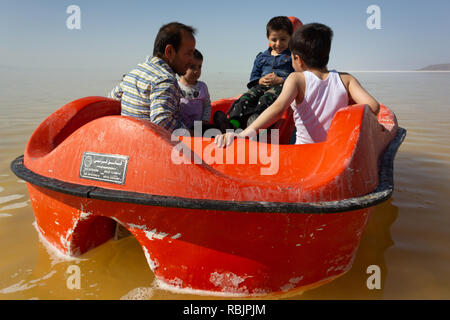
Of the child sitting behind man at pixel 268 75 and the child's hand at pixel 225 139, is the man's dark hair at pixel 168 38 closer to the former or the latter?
the child's hand at pixel 225 139

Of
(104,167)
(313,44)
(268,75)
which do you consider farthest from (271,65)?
(104,167)

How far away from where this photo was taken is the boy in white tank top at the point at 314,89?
1858 mm

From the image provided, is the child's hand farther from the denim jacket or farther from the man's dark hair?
the denim jacket

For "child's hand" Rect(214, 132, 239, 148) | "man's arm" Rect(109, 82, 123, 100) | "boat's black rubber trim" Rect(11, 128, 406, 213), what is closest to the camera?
"boat's black rubber trim" Rect(11, 128, 406, 213)

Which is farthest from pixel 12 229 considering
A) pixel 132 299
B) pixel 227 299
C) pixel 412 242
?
pixel 412 242

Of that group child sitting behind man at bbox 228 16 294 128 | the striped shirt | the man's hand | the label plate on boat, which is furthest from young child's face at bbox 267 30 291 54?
the label plate on boat

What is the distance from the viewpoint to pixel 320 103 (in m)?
1.96

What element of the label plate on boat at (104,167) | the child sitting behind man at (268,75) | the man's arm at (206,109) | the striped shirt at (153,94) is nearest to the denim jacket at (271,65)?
the child sitting behind man at (268,75)

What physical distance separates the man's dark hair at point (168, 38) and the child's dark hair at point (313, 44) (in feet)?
2.10

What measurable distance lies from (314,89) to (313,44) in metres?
0.24

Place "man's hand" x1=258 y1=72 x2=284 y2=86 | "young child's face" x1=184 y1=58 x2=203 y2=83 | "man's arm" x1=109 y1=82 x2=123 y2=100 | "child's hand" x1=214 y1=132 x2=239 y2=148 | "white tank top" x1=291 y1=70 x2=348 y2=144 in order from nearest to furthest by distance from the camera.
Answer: "child's hand" x1=214 y1=132 x2=239 y2=148 → "white tank top" x1=291 y1=70 x2=348 y2=144 → "man's arm" x1=109 y1=82 x2=123 y2=100 → "man's hand" x1=258 y1=72 x2=284 y2=86 → "young child's face" x1=184 y1=58 x2=203 y2=83

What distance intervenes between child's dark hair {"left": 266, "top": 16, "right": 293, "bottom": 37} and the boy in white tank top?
1.05m

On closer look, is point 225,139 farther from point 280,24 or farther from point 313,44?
point 280,24

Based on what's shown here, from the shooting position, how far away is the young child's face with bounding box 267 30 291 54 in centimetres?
299
